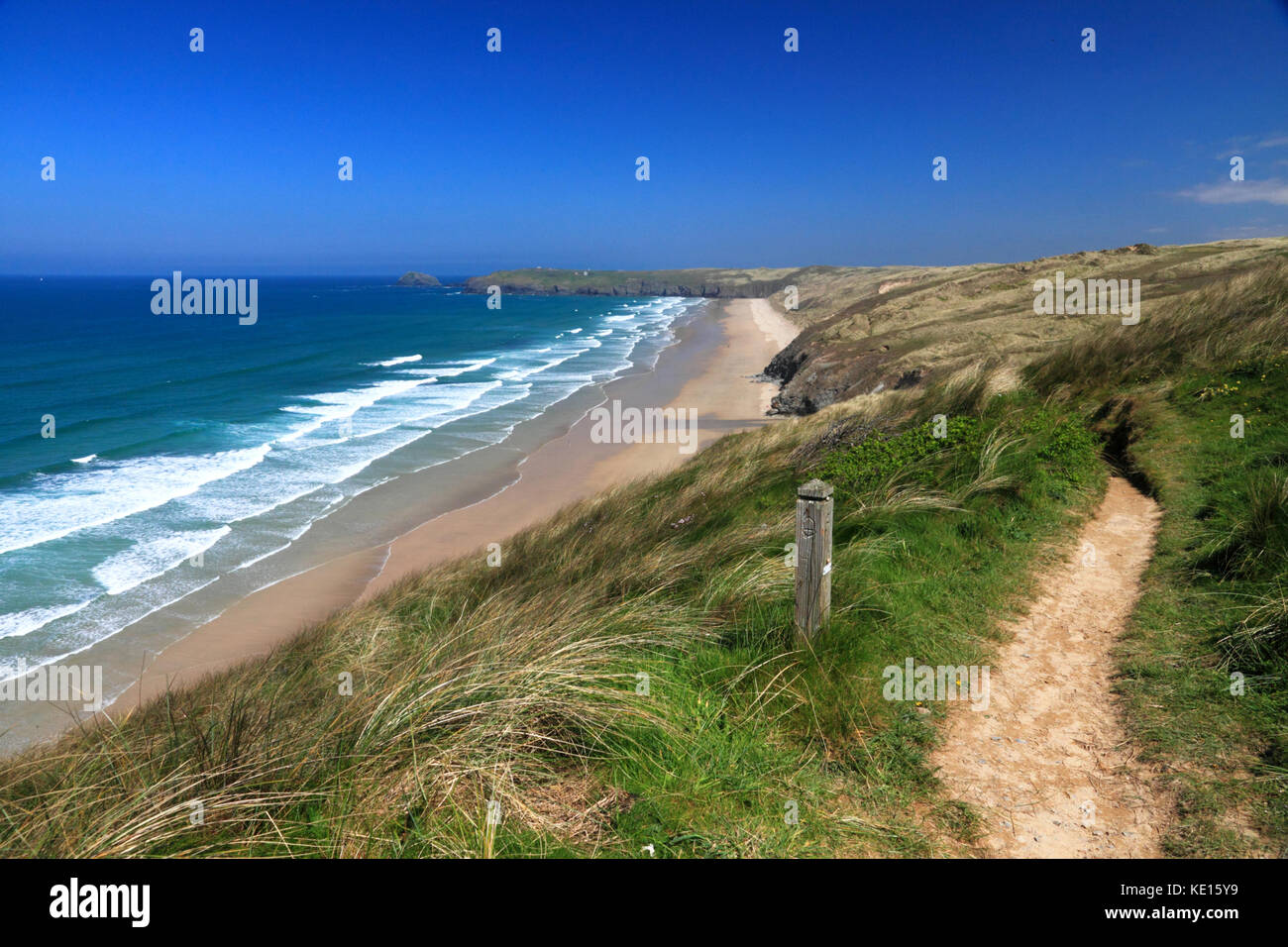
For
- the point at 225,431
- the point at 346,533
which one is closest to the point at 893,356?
the point at 346,533

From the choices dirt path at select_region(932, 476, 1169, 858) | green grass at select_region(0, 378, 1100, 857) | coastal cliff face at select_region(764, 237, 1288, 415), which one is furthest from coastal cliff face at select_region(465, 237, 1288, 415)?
green grass at select_region(0, 378, 1100, 857)

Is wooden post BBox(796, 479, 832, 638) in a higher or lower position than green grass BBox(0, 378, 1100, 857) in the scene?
higher

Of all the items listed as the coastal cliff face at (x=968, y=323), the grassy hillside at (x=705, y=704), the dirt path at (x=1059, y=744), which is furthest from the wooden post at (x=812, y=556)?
the coastal cliff face at (x=968, y=323)

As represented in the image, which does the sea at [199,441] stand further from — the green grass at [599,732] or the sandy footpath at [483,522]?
the green grass at [599,732]

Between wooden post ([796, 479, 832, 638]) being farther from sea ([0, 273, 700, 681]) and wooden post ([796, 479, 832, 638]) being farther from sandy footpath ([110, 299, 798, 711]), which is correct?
sea ([0, 273, 700, 681])

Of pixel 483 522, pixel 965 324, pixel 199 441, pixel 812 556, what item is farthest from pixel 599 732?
pixel 199 441

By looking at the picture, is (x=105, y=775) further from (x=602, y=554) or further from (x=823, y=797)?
(x=602, y=554)

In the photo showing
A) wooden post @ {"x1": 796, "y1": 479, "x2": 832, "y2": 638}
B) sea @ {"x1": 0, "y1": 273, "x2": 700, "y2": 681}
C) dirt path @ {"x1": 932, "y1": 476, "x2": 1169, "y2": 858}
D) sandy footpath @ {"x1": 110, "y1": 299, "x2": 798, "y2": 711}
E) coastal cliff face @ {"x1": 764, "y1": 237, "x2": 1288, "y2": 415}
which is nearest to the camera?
dirt path @ {"x1": 932, "y1": 476, "x2": 1169, "y2": 858}
